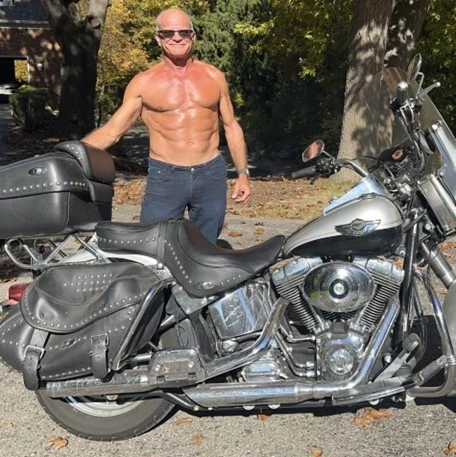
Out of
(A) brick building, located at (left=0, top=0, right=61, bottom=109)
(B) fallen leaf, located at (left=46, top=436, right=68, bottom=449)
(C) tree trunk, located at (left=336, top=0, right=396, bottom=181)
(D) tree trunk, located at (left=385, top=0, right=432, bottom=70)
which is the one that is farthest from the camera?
(A) brick building, located at (left=0, top=0, right=61, bottom=109)

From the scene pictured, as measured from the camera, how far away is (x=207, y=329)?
323 cm

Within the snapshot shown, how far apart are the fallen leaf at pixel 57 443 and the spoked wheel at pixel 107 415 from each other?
70 mm

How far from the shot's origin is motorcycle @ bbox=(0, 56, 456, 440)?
9.89 ft

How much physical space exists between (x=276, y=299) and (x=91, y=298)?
0.87m

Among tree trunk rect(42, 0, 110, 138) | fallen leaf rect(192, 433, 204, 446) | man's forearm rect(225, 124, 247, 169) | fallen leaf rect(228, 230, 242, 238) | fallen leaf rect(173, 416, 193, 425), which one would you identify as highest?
man's forearm rect(225, 124, 247, 169)

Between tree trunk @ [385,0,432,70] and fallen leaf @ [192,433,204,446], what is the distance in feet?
32.9

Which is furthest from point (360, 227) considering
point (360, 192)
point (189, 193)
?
point (189, 193)

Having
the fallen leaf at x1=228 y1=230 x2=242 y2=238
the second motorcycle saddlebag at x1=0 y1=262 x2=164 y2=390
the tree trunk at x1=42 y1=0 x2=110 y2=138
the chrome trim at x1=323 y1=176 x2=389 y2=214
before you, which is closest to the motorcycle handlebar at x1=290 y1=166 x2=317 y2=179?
the chrome trim at x1=323 y1=176 x2=389 y2=214

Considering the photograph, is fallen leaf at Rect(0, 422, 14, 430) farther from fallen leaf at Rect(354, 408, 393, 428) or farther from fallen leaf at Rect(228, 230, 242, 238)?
fallen leaf at Rect(228, 230, 242, 238)

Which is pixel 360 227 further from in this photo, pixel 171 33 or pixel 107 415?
pixel 171 33

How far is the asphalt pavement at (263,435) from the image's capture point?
3275 mm

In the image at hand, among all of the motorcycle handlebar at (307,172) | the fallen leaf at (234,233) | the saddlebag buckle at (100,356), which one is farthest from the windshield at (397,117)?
the fallen leaf at (234,233)

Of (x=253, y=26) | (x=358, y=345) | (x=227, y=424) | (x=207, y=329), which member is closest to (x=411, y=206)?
(x=358, y=345)

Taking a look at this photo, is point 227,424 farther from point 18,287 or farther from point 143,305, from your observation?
point 18,287
